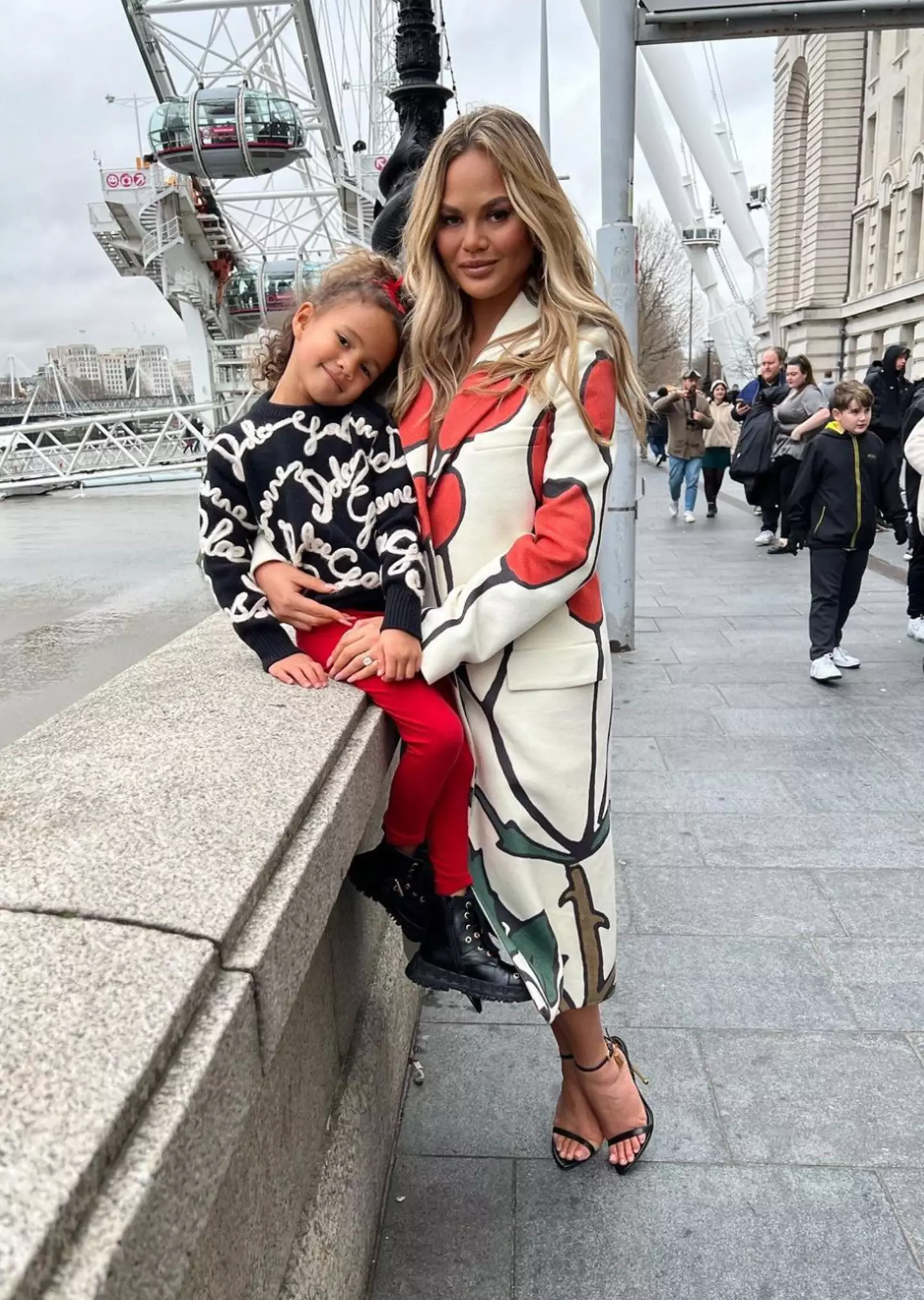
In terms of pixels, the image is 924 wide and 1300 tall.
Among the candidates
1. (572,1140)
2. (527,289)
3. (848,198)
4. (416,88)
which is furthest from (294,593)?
(848,198)

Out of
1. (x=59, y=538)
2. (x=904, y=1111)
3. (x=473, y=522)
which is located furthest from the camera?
(x=59, y=538)

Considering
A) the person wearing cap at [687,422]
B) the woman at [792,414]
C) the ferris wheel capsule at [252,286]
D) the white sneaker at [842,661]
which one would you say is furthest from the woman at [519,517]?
the ferris wheel capsule at [252,286]

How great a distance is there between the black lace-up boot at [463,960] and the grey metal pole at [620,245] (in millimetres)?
4349

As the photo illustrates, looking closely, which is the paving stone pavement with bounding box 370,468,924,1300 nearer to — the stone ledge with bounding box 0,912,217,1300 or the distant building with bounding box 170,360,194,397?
the stone ledge with bounding box 0,912,217,1300

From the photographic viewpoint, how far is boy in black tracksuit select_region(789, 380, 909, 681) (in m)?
5.89

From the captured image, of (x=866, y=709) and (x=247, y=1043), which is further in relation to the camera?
(x=866, y=709)

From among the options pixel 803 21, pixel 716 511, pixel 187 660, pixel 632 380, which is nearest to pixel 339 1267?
pixel 187 660

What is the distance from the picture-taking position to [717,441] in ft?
44.4

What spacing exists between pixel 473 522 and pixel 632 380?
1.41ft

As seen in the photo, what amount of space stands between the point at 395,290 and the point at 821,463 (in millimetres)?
4528

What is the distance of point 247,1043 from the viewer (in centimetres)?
105

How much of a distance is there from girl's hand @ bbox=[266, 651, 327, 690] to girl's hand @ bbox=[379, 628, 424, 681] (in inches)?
6.8

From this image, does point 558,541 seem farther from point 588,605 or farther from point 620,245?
point 620,245

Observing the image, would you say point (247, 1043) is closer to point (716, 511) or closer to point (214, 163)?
point (716, 511)
